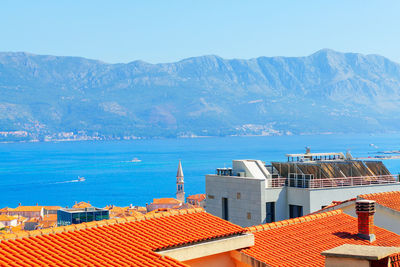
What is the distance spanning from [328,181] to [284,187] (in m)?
2.33

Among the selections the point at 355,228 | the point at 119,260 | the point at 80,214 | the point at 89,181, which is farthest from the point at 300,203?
the point at 89,181

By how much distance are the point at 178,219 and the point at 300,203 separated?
18711 mm

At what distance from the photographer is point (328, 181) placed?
1129 inches

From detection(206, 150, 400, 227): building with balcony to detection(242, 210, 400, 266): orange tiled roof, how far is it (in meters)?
14.8

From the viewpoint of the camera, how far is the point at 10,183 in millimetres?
193750

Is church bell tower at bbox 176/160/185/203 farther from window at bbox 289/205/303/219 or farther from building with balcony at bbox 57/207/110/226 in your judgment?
window at bbox 289/205/303/219

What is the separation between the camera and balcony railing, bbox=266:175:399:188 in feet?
92.8

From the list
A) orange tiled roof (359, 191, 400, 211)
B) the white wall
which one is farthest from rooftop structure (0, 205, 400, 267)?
the white wall

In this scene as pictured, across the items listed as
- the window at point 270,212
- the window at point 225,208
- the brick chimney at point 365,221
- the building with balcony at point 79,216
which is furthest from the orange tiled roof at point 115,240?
the building with balcony at point 79,216

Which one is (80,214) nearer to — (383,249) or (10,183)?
(383,249)

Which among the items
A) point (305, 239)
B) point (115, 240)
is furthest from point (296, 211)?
point (115, 240)

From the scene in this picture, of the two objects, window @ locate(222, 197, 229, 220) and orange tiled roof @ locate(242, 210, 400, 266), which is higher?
orange tiled roof @ locate(242, 210, 400, 266)

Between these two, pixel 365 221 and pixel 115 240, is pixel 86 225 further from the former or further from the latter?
pixel 365 221

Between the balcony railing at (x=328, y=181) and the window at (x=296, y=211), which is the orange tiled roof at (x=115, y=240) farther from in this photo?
the balcony railing at (x=328, y=181)
